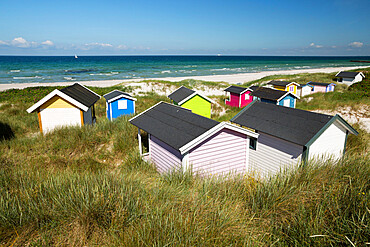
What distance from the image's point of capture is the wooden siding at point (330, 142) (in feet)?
32.3

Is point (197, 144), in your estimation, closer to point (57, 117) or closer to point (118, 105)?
point (57, 117)

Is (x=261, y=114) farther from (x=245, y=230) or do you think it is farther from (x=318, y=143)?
(x=245, y=230)

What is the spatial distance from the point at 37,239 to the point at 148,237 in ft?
6.26

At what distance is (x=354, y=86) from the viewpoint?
121ft

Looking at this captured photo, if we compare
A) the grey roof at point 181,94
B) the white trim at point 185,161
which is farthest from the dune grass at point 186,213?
the grey roof at point 181,94

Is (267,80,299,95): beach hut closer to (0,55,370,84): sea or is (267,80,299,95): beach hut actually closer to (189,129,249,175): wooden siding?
(189,129,249,175): wooden siding

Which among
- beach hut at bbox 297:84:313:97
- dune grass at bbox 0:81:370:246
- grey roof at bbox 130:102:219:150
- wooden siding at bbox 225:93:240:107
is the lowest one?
wooden siding at bbox 225:93:240:107

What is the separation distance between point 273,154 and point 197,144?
461cm

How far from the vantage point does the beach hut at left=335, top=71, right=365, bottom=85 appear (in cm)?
4684

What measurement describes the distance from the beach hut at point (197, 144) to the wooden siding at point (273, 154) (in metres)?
1.17

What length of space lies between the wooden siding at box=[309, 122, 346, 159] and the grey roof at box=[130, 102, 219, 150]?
4.76 metres

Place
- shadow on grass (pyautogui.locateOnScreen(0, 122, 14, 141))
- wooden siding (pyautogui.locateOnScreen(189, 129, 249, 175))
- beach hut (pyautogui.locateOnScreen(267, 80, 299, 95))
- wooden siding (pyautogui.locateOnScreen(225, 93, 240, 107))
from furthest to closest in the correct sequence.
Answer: beach hut (pyautogui.locateOnScreen(267, 80, 299, 95))
wooden siding (pyautogui.locateOnScreen(225, 93, 240, 107))
shadow on grass (pyautogui.locateOnScreen(0, 122, 14, 141))
wooden siding (pyautogui.locateOnScreen(189, 129, 249, 175))

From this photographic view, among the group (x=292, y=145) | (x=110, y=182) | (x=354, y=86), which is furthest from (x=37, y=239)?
(x=354, y=86)

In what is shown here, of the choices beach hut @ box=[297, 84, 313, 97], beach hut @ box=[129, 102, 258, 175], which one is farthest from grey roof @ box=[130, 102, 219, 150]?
beach hut @ box=[297, 84, 313, 97]
